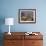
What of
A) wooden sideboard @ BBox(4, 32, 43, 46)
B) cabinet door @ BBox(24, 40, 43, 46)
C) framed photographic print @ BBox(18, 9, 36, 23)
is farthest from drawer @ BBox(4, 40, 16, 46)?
framed photographic print @ BBox(18, 9, 36, 23)

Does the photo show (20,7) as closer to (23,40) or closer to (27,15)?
(27,15)

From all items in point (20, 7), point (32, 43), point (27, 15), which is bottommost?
point (32, 43)

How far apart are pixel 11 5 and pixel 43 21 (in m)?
1.24

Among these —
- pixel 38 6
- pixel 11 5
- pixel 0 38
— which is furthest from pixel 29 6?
pixel 0 38

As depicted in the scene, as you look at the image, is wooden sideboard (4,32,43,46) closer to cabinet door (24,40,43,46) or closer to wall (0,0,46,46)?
cabinet door (24,40,43,46)

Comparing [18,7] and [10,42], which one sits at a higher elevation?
[18,7]

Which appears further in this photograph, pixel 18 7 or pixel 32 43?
pixel 18 7

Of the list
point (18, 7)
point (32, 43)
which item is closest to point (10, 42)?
point (32, 43)

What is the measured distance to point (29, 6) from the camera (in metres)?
4.39

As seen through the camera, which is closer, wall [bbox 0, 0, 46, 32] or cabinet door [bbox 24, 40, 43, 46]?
cabinet door [bbox 24, 40, 43, 46]

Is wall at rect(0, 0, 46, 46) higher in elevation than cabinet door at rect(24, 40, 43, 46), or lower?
higher

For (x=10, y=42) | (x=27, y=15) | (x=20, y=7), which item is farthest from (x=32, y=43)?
(x=20, y=7)

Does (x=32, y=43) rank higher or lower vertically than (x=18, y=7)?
lower

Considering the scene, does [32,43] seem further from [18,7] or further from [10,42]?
[18,7]
